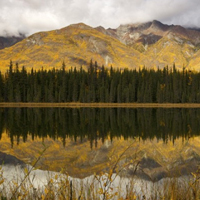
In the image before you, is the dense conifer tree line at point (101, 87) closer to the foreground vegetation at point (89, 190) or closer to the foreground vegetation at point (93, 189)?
the foreground vegetation at point (93, 189)

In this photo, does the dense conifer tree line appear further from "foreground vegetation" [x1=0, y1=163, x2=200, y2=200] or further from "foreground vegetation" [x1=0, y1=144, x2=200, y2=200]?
"foreground vegetation" [x1=0, y1=163, x2=200, y2=200]

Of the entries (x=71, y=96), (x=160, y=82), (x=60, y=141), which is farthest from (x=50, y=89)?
(x=60, y=141)

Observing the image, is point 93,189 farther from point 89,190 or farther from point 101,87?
point 101,87

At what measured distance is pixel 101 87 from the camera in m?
129

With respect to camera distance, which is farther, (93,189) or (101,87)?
(101,87)

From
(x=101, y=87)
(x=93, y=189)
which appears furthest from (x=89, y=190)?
(x=101, y=87)

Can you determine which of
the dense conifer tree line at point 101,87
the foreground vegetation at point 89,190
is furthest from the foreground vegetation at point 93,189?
the dense conifer tree line at point 101,87

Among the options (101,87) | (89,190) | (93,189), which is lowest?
(93,189)

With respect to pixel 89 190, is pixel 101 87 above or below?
above

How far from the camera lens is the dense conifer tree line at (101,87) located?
126 m

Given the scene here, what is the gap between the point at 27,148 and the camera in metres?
23.4

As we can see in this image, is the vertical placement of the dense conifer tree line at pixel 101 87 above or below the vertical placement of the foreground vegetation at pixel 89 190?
above

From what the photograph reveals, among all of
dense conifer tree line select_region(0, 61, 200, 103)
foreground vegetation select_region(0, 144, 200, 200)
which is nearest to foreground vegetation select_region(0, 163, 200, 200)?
foreground vegetation select_region(0, 144, 200, 200)

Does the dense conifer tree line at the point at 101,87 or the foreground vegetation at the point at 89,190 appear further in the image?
the dense conifer tree line at the point at 101,87
